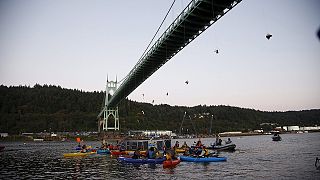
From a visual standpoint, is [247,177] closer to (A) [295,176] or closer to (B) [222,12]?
(A) [295,176]

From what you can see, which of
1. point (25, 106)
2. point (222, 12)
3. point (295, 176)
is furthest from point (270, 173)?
point (25, 106)

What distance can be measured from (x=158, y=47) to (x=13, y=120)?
150029 mm

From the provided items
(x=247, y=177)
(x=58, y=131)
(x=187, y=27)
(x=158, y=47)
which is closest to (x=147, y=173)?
(x=247, y=177)

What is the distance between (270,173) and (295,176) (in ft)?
6.87

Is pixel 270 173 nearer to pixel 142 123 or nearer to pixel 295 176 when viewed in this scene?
pixel 295 176

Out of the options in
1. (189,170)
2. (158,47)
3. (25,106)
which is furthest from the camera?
(25,106)

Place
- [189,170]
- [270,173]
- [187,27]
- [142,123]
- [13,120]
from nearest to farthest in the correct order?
[270,173] → [189,170] → [187,27] → [13,120] → [142,123]

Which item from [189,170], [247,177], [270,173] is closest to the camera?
[247,177]

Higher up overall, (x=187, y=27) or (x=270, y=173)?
(x=187, y=27)

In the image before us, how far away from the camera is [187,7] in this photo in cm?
3078

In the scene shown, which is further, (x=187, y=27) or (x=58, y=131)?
(x=58, y=131)

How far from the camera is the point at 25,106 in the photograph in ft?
639

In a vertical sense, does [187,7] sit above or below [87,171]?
above

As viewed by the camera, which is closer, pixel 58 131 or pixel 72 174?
pixel 72 174
